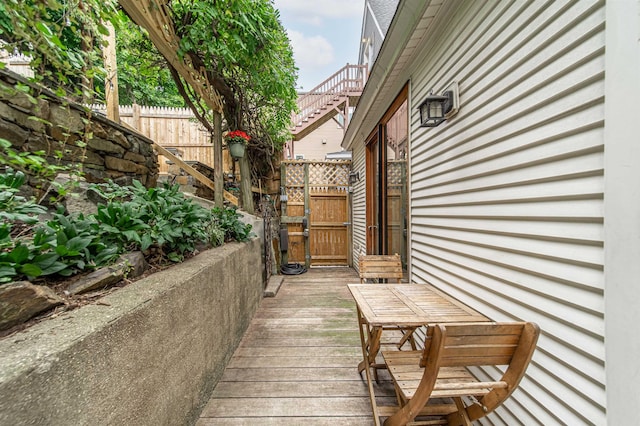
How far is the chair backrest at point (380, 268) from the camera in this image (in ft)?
7.95

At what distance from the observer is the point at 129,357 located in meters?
1.02

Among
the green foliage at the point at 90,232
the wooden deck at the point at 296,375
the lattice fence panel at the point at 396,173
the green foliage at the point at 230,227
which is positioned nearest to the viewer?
the green foliage at the point at 90,232

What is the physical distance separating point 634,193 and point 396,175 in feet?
7.84

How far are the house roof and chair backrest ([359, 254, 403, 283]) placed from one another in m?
1.95

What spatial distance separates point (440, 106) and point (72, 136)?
321cm

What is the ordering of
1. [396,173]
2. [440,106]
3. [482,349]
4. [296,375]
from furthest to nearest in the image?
[396,173], [296,375], [440,106], [482,349]

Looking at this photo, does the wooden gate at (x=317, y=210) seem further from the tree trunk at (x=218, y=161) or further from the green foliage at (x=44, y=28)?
the green foliage at (x=44, y=28)

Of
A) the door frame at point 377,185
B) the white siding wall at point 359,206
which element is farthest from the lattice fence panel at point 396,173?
the white siding wall at point 359,206

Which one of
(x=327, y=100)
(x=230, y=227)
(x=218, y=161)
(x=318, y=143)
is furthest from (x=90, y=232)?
(x=318, y=143)

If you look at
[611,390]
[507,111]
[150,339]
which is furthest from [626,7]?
[150,339]

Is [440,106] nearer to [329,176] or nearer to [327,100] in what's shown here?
[329,176]

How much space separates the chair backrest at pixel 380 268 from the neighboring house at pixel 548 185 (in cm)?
53

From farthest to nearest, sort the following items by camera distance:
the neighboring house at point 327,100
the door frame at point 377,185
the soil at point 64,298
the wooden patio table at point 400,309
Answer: the neighboring house at point 327,100
the door frame at point 377,185
the wooden patio table at point 400,309
the soil at point 64,298

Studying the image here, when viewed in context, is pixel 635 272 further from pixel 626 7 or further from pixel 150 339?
pixel 150 339
